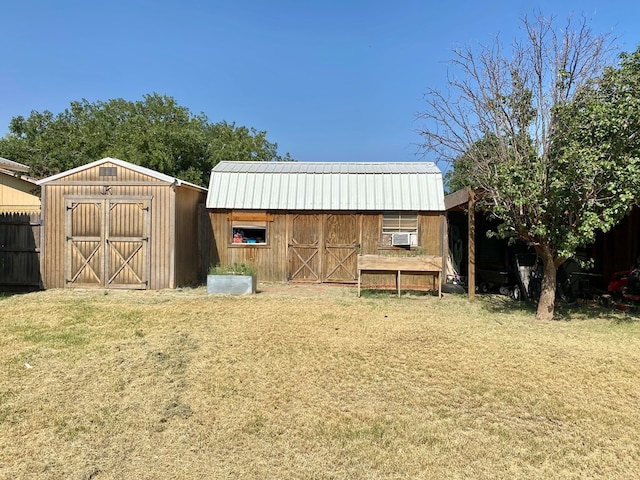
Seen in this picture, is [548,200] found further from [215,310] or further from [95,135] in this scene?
[95,135]

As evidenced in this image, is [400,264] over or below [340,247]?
below

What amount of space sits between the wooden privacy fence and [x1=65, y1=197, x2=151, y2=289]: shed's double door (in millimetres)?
755

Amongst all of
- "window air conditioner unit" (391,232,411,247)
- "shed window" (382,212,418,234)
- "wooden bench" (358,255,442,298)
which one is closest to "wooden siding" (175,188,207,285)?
"wooden bench" (358,255,442,298)

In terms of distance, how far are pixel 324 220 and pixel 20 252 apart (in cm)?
748

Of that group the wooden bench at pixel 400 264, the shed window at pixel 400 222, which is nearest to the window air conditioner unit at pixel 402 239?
the shed window at pixel 400 222

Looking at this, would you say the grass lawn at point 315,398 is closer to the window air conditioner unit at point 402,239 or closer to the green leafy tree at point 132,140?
the window air conditioner unit at point 402,239

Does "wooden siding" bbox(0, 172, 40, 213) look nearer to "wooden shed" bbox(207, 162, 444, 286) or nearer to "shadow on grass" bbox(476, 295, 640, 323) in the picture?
"wooden shed" bbox(207, 162, 444, 286)

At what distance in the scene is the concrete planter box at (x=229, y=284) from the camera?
31.2 feet

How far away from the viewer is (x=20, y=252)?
998cm

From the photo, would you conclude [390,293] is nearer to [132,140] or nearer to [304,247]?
[304,247]

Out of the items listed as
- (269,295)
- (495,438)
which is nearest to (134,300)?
(269,295)

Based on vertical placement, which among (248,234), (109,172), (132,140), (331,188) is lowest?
(248,234)

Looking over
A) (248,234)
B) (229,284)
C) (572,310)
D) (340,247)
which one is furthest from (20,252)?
(572,310)

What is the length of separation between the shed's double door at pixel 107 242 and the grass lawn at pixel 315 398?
2.99 meters
